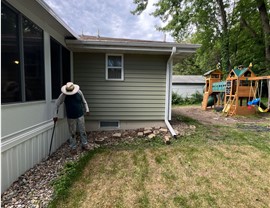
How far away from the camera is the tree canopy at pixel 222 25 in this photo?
14.5 m

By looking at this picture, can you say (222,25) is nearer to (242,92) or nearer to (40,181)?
(242,92)

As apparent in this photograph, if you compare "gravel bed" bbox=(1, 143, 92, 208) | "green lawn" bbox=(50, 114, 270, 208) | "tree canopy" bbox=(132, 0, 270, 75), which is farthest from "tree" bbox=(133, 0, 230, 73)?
"gravel bed" bbox=(1, 143, 92, 208)

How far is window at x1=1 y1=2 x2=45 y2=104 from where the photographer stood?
272 centimetres

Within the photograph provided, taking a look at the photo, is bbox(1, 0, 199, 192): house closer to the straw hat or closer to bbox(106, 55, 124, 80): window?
bbox(106, 55, 124, 80): window

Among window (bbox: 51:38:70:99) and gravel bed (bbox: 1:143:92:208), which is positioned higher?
window (bbox: 51:38:70:99)

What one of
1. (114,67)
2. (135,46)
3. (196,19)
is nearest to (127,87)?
(114,67)

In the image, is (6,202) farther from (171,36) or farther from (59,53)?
(171,36)

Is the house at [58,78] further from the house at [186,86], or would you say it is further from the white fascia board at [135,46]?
the house at [186,86]

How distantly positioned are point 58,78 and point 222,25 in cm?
1425

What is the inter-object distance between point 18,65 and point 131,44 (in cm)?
335

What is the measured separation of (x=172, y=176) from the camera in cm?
349

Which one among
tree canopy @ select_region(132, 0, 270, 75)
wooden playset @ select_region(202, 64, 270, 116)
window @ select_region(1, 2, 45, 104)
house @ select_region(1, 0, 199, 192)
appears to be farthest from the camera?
tree canopy @ select_region(132, 0, 270, 75)

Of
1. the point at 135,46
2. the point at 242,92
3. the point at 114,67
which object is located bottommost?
the point at 242,92

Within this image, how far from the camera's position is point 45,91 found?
407cm
